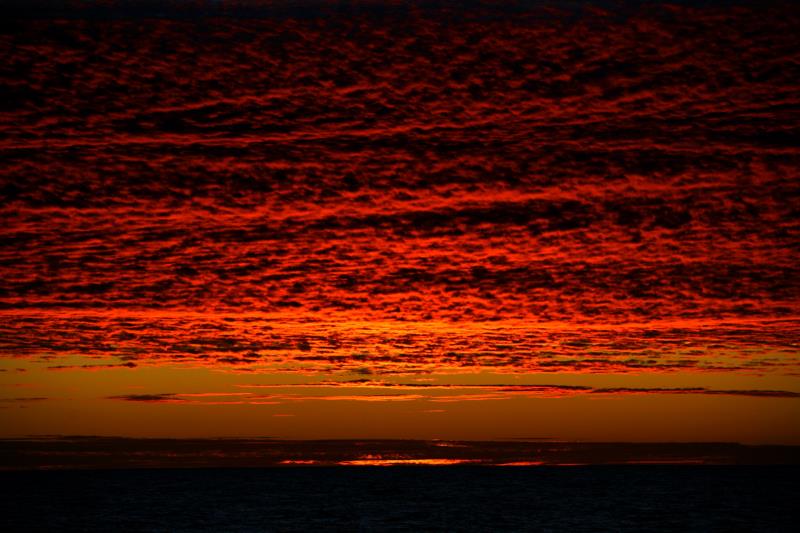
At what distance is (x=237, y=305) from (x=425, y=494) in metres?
152

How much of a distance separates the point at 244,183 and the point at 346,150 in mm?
2397

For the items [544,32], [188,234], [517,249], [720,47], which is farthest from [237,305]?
[720,47]

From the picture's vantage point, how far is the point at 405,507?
13450 cm

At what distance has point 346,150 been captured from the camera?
1658cm

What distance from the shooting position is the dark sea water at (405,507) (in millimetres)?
101062

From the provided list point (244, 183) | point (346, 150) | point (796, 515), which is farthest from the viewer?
point (796, 515)

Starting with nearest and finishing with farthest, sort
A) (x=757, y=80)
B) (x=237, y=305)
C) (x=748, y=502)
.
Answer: (x=757, y=80) → (x=237, y=305) → (x=748, y=502)

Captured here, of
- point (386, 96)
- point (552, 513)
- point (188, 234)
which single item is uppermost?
point (386, 96)

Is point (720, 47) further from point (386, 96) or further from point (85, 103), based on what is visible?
point (85, 103)

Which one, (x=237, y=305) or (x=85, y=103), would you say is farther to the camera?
(x=237, y=305)

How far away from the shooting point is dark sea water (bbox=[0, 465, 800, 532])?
10106 cm

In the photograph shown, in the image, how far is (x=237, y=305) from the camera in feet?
74.6

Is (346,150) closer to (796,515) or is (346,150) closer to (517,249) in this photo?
(517,249)

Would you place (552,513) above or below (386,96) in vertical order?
below
